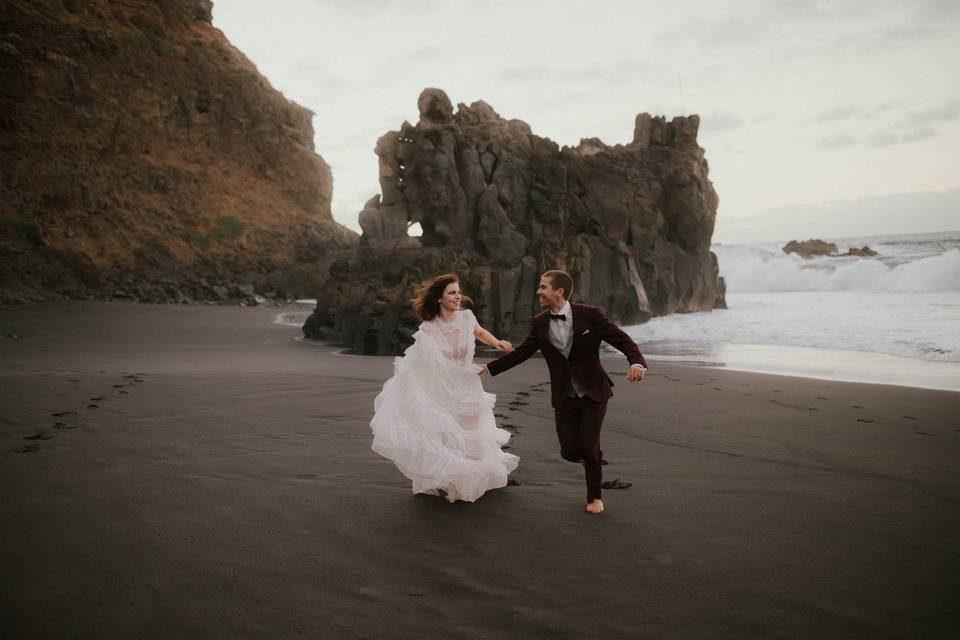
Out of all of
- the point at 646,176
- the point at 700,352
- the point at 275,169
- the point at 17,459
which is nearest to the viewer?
the point at 17,459

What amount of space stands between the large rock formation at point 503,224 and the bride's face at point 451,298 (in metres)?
13.2

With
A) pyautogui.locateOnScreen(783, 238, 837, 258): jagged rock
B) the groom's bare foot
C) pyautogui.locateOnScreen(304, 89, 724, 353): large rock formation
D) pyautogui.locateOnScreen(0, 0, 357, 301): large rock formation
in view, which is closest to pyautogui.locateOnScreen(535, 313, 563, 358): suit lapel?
the groom's bare foot

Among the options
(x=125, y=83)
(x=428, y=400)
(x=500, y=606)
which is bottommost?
(x=500, y=606)

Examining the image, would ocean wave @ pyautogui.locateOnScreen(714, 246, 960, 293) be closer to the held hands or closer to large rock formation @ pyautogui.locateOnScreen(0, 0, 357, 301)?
large rock formation @ pyautogui.locateOnScreen(0, 0, 357, 301)

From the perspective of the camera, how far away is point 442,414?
213 inches

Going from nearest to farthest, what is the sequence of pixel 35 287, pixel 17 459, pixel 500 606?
1. pixel 500 606
2. pixel 17 459
3. pixel 35 287

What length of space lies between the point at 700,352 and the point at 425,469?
1378 cm

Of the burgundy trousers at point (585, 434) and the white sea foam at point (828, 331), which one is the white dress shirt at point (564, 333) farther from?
the white sea foam at point (828, 331)

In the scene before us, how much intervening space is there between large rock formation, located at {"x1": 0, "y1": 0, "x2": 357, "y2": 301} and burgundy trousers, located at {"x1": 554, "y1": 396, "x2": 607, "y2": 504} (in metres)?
30.0

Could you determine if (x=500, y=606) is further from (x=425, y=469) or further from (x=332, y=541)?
(x=425, y=469)

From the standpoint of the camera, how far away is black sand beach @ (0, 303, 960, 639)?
11.2 feet

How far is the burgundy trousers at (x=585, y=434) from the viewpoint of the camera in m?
5.15

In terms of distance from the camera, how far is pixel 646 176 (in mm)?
28094

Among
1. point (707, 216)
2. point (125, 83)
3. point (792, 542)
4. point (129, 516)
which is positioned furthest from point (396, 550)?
point (125, 83)
